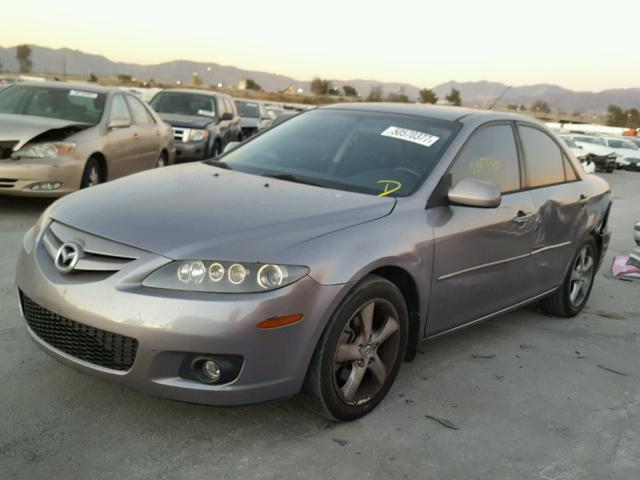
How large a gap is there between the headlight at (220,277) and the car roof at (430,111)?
1.92 m

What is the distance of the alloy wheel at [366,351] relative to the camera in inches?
128

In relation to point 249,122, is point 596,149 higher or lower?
lower

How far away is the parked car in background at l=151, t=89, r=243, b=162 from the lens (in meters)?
13.1

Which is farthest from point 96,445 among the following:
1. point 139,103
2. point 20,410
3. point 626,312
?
point 139,103

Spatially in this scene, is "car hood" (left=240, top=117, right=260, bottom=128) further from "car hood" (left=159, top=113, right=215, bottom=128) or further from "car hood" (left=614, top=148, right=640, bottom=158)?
"car hood" (left=614, top=148, right=640, bottom=158)

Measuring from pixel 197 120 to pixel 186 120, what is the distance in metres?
0.23

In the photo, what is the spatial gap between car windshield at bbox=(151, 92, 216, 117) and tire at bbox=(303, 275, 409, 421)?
1141 cm

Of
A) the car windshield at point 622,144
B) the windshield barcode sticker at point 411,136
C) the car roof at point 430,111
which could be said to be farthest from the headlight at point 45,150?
the car windshield at point 622,144

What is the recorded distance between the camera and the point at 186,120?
13562mm

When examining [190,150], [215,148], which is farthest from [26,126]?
[215,148]

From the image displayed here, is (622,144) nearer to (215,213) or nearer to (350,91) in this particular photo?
(215,213)

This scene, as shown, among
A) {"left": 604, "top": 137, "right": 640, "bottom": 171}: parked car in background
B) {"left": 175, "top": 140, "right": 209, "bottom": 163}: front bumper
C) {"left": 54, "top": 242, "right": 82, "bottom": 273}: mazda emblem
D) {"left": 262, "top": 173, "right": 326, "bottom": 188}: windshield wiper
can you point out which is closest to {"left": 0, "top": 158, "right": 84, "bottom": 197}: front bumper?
{"left": 262, "top": 173, "right": 326, "bottom": 188}: windshield wiper

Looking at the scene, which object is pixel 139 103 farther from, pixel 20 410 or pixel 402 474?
pixel 402 474

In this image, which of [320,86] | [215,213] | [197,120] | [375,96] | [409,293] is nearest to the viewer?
[215,213]
